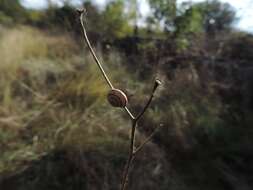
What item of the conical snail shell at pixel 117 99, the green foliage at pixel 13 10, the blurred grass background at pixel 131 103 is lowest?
the blurred grass background at pixel 131 103

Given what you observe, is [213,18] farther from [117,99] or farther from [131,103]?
[117,99]

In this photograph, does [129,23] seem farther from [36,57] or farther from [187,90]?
[187,90]

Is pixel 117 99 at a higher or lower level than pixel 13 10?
higher

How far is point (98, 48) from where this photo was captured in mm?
3334

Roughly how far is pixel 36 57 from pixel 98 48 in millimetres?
828

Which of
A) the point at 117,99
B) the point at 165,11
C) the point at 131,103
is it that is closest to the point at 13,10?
the point at 165,11

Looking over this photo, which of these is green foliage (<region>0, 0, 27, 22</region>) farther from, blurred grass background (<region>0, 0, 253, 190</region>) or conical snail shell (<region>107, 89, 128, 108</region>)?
conical snail shell (<region>107, 89, 128, 108</region>)

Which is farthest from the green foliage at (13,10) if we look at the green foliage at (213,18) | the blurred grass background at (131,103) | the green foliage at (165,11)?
the green foliage at (213,18)

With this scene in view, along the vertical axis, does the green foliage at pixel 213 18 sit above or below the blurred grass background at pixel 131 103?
above

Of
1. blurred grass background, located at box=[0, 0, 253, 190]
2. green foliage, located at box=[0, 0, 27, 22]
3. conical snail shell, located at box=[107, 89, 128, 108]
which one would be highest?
conical snail shell, located at box=[107, 89, 128, 108]

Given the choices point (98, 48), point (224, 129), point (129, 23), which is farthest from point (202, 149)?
point (129, 23)

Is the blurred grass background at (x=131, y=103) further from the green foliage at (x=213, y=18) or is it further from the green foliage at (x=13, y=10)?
the green foliage at (x=13, y=10)

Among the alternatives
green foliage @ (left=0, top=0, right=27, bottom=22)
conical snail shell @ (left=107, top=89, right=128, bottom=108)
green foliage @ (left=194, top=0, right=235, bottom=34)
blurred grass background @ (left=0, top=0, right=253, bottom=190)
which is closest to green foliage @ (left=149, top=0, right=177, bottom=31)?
blurred grass background @ (left=0, top=0, right=253, bottom=190)

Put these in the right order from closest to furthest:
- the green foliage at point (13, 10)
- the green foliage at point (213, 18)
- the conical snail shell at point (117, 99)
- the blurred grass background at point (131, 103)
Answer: the conical snail shell at point (117, 99) < the blurred grass background at point (131, 103) < the green foliage at point (213, 18) < the green foliage at point (13, 10)
